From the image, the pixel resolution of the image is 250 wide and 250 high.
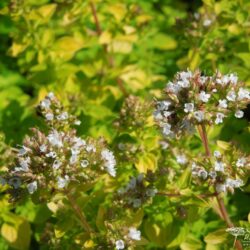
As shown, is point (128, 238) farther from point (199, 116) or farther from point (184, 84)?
point (184, 84)

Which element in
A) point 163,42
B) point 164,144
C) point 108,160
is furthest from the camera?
point 163,42

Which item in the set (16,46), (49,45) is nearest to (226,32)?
(49,45)

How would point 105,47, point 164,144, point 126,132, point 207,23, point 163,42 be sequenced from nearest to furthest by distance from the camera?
point 126,132, point 164,144, point 207,23, point 105,47, point 163,42

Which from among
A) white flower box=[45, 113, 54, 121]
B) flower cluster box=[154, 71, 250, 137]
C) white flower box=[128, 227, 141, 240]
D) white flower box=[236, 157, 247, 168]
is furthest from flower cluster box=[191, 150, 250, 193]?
white flower box=[45, 113, 54, 121]

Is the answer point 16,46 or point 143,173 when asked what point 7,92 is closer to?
point 16,46

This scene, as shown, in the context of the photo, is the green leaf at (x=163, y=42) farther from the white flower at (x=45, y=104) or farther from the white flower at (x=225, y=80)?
the white flower at (x=225, y=80)

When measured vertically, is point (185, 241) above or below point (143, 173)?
below

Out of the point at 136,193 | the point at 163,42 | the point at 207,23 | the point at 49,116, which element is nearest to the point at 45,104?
the point at 49,116
